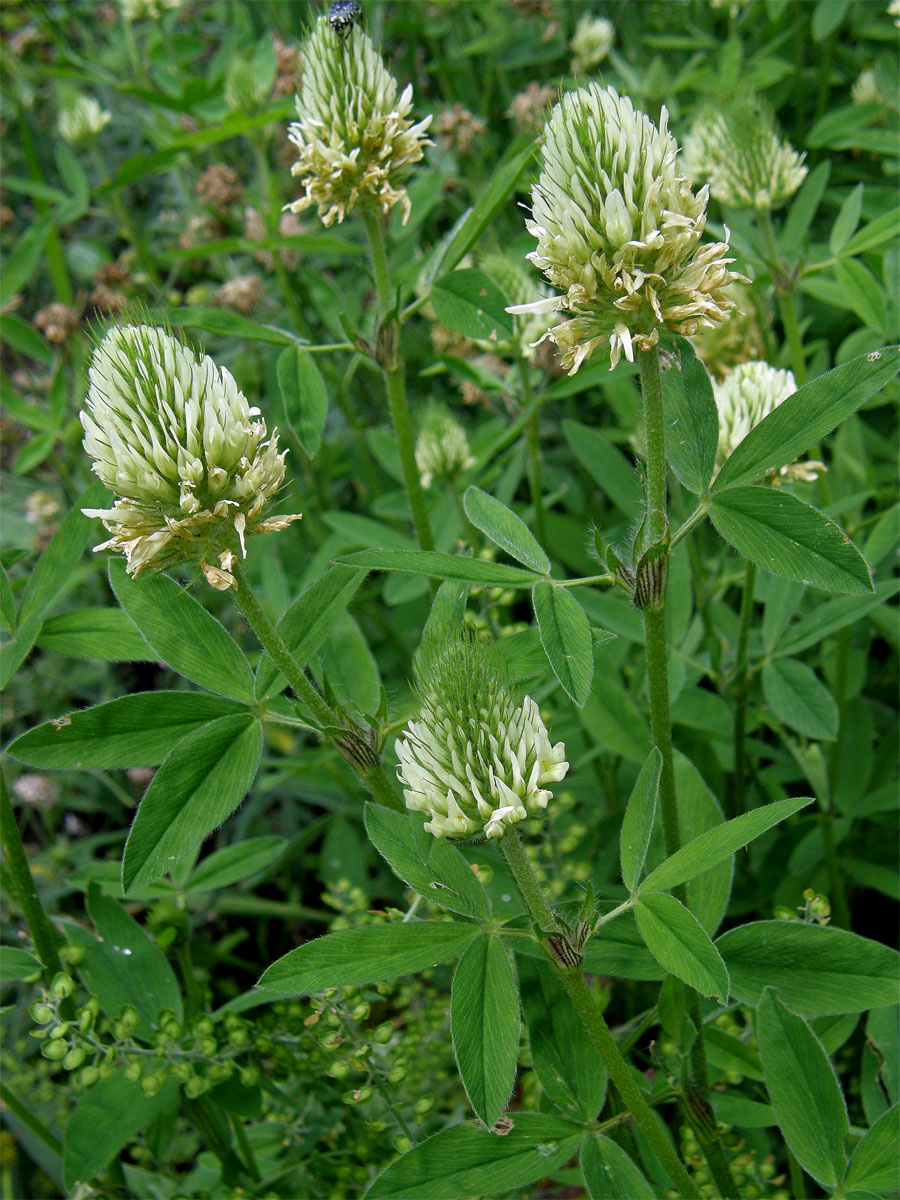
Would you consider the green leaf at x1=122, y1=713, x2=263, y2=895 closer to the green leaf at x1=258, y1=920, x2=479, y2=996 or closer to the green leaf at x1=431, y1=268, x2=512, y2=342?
the green leaf at x1=258, y1=920, x2=479, y2=996

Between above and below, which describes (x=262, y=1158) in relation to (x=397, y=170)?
below

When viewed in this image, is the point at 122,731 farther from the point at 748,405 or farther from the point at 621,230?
the point at 748,405

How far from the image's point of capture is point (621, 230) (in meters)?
1.21

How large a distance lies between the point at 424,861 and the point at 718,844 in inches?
13.7

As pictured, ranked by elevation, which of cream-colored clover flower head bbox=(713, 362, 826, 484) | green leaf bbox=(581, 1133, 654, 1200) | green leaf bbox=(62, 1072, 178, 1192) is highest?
cream-colored clover flower head bbox=(713, 362, 826, 484)

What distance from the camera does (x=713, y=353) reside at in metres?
2.64

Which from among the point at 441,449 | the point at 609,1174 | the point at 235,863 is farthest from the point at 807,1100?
the point at 441,449

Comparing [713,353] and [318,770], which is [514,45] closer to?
[713,353]

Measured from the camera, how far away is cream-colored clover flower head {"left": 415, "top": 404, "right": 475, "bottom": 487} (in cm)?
261

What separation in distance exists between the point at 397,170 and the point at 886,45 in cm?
297

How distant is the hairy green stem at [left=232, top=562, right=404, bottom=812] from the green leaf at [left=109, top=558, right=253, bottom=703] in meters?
0.10

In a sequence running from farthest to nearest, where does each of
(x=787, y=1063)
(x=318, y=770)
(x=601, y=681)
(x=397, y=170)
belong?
1. (x=318, y=770)
2. (x=601, y=681)
3. (x=397, y=170)
4. (x=787, y=1063)

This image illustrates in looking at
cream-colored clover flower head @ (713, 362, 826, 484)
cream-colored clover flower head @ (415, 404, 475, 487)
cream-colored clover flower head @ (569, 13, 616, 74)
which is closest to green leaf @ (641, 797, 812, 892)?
cream-colored clover flower head @ (713, 362, 826, 484)

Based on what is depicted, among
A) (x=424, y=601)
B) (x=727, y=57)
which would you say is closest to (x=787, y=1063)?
(x=424, y=601)
